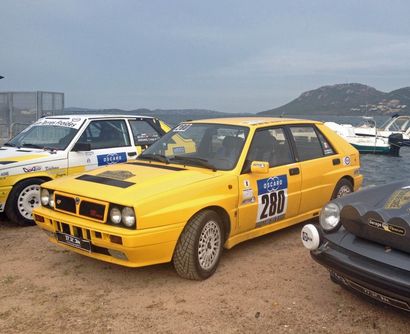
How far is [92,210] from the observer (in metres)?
4.05

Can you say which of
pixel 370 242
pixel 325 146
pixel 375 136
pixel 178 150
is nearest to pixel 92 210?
pixel 178 150

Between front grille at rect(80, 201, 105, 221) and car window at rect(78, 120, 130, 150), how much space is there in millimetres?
2969

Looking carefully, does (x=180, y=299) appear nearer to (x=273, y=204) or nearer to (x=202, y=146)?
(x=273, y=204)

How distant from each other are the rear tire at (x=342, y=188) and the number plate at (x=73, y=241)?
11.3 ft

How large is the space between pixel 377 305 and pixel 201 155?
7.64 ft

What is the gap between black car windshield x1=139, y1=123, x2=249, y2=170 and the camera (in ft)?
15.9

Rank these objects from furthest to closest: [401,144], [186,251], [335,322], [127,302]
A: [401,144], [186,251], [127,302], [335,322]

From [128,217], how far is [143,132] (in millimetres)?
4098

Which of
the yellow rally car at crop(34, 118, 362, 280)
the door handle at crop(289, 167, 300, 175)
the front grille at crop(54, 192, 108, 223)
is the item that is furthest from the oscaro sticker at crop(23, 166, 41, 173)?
the door handle at crop(289, 167, 300, 175)

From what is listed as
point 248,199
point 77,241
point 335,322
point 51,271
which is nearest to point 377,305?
point 335,322

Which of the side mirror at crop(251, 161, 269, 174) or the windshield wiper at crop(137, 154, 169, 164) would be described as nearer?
the side mirror at crop(251, 161, 269, 174)

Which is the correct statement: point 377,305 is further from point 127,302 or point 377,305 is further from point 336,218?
point 127,302

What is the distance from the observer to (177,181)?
428 cm

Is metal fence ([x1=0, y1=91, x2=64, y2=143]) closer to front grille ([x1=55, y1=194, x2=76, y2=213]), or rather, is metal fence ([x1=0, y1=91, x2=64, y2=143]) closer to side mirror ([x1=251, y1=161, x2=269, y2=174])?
front grille ([x1=55, y1=194, x2=76, y2=213])
